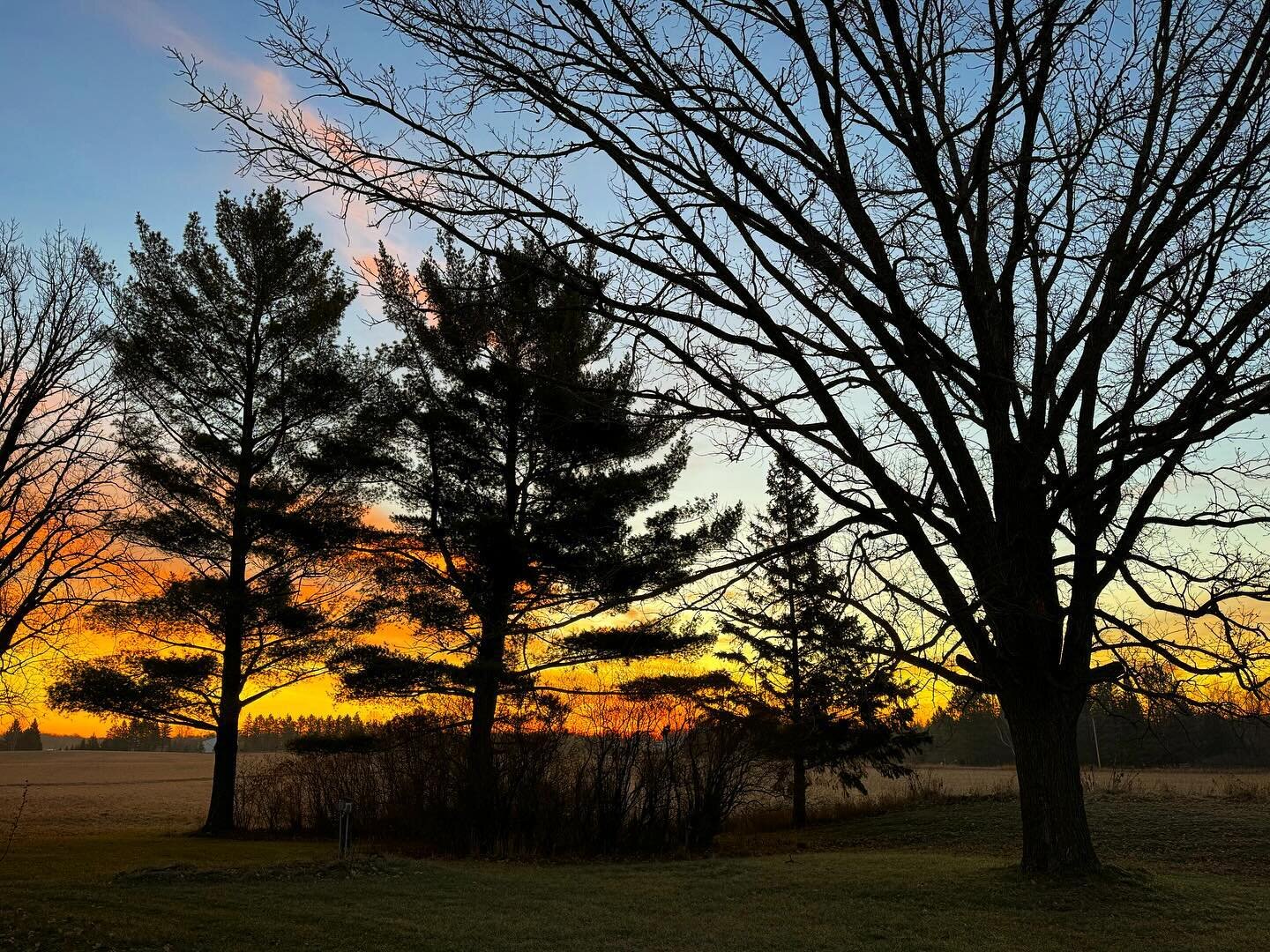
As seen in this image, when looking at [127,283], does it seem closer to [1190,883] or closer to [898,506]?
[898,506]

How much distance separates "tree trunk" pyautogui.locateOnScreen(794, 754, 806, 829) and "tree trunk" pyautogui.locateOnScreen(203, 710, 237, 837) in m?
12.7

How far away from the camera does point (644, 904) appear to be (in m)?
9.14

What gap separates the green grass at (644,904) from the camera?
677 cm

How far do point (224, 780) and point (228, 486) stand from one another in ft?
20.0

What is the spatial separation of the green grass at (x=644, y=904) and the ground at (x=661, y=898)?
0.10 ft

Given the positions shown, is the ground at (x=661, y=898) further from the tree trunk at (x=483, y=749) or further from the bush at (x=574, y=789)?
the tree trunk at (x=483, y=749)

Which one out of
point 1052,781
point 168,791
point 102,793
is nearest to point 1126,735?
point 1052,781

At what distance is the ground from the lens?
6812mm

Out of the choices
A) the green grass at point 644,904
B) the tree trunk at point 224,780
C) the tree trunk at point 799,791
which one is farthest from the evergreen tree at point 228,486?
the tree trunk at point 799,791

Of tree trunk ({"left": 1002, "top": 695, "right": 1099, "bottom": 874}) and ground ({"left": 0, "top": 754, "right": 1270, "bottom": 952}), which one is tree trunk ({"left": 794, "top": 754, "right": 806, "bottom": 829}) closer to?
ground ({"left": 0, "top": 754, "right": 1270, "bottom": 952})

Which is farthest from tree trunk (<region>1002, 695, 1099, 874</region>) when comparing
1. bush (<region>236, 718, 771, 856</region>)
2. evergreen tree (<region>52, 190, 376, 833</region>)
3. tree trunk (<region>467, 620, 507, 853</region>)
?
evergreen tree (<region>52, 190, 376, 833</region>)

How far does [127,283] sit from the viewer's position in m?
18.4

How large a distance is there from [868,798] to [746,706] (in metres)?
5.69

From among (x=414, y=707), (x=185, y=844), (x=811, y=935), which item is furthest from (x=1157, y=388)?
(x=185, y=844)
